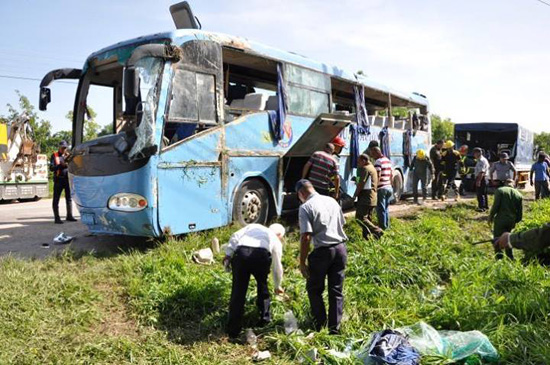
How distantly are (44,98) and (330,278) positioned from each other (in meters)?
5.58

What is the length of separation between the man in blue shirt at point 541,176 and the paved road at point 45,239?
11241mm

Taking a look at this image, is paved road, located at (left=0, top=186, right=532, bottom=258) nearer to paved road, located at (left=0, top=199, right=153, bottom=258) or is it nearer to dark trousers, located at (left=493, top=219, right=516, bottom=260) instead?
paved road, located at (left=0, top=199, right=153, bottom=258)

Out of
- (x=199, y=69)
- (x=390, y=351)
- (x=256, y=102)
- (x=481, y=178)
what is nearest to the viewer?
(x=390, y=351)

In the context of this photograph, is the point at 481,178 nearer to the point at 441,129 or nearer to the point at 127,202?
the point at 127,202

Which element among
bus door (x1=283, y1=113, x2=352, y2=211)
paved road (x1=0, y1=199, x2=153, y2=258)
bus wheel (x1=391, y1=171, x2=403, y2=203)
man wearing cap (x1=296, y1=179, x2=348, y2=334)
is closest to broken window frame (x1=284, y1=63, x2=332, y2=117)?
bus door (x1=283, y1=113, x2=352, y2=211)

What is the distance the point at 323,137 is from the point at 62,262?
A: 16.6 feet

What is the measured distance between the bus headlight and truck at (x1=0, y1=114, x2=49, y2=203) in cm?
1013

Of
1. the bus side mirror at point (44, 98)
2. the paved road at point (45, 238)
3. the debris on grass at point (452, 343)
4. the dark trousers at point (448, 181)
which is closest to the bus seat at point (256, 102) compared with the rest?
the paved road at point (45, 238)

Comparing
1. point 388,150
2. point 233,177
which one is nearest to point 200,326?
point 233,177

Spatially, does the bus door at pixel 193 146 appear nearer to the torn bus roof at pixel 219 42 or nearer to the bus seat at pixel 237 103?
the torn bus roof at pixel 219 42

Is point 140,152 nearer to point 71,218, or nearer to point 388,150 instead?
point 71,218

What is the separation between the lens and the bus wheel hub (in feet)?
23.7

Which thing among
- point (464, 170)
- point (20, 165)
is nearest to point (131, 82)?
point (20, 165)

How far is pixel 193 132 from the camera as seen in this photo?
651cm
